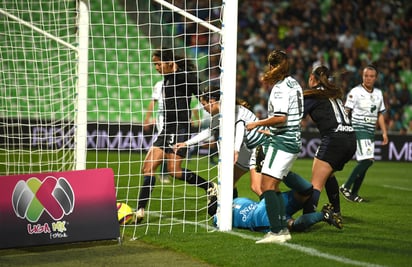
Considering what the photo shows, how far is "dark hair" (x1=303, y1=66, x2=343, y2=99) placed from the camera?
9031mm

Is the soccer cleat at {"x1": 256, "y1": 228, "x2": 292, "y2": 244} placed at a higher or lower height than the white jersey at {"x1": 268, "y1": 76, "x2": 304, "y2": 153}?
lower

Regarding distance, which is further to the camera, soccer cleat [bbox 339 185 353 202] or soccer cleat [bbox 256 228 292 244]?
soccer cleat [bbox 339 185 353 202]

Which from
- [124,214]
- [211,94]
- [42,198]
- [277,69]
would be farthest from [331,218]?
[42,198]

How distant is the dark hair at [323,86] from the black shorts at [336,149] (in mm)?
603

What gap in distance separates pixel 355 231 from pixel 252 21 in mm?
19152

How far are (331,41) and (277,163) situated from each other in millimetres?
19717

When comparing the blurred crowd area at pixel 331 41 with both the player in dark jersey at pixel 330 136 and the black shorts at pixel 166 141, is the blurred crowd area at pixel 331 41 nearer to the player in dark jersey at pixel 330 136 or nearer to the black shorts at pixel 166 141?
the black shorts at pixel 166 141

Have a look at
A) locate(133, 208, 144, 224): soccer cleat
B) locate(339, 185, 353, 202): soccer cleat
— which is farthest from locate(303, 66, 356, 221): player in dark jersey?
locate(339, 185, 353, 202): soccer cleat

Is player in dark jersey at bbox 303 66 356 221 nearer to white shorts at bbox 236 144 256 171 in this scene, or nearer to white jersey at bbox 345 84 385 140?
white shorts at bbox 236 144 256 171

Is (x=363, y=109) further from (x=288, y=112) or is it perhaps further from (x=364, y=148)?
(x=288, y=112)

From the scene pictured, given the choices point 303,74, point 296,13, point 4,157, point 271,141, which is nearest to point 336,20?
point 296,13

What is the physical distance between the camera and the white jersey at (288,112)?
774 cm

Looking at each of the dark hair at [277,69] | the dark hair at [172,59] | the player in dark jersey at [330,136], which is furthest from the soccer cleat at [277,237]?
the dark hair at [172,59]

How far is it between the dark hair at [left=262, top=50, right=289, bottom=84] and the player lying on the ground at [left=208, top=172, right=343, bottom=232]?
1.12 m
